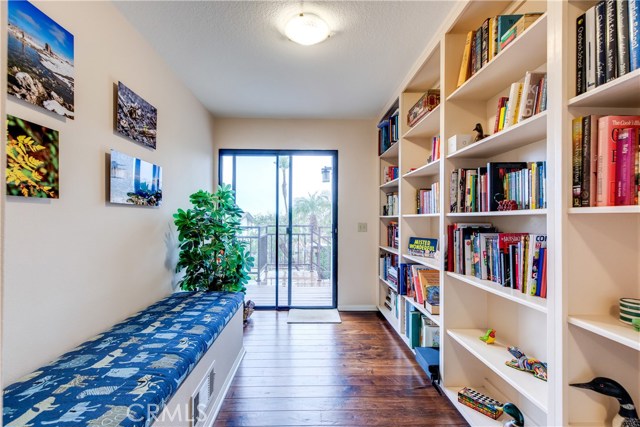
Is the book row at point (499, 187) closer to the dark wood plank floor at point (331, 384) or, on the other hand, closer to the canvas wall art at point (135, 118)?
the dark wood plank floor at point (331, 384)

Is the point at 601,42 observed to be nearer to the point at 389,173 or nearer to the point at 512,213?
the point at 512,213

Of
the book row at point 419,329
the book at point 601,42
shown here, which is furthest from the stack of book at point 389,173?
the book at point 601,42

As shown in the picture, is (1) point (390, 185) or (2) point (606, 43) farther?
(1) point (390, 185)

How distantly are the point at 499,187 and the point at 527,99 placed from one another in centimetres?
45

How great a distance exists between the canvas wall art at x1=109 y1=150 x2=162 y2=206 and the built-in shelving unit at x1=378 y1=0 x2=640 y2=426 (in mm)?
2096

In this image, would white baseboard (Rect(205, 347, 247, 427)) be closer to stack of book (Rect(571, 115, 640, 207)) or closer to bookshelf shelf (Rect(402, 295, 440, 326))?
bookshelf shelf (Rect(402, 295, 440, 326))

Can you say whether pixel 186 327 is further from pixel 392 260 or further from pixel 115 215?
pixel 392 260

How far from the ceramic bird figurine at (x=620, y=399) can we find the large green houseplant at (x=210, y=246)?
7.61ft

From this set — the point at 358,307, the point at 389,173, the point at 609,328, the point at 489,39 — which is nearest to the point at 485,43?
the point at 489,39

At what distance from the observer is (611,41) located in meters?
0.92

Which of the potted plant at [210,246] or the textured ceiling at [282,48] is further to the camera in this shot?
the potted plant at [210,246]

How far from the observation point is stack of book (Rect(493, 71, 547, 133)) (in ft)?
4.12

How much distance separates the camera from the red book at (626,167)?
89 centimetres

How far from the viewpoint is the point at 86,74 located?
1499 millimetres
